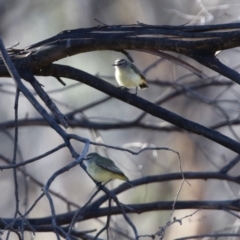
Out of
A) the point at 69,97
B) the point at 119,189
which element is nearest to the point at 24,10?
the point at 69,97

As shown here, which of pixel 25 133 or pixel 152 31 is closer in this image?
pixel 152 31

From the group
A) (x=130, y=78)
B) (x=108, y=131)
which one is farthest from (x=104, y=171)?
(x=108, y=131)

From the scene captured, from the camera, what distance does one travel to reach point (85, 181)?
1005 centimetres

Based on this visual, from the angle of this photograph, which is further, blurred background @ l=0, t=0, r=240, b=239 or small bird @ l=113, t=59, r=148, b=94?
blurred background @ l=0, t=0, r=240, b=239

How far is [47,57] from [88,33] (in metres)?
0.21

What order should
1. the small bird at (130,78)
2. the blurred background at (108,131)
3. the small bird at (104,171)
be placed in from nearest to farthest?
the small bird at (104,171), the small bird at (130,78), the blurred background at (108,131)

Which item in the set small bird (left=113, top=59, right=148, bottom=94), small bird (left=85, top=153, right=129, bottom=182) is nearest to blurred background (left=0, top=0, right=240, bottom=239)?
small bird (left=113, top=59, right=148, bottom=94)

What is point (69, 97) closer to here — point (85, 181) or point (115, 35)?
point (85, 181)

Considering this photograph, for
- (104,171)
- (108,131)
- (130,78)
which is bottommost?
(104,171)

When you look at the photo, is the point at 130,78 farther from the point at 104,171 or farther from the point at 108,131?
the point at 108,131

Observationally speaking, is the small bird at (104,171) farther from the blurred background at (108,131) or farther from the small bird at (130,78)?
the blurred background at (108,131)

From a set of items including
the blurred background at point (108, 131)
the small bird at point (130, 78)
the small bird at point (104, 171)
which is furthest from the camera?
the blurred background at point (108, 131)

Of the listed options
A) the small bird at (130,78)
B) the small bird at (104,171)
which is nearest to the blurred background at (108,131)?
the small bird at (130,78)

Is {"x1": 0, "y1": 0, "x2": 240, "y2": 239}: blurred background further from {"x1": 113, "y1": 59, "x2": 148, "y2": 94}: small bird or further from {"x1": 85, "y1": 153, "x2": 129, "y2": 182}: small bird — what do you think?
{"x1": 85, "y1": 153, "x2": 129, "y2": 182}: small bird
